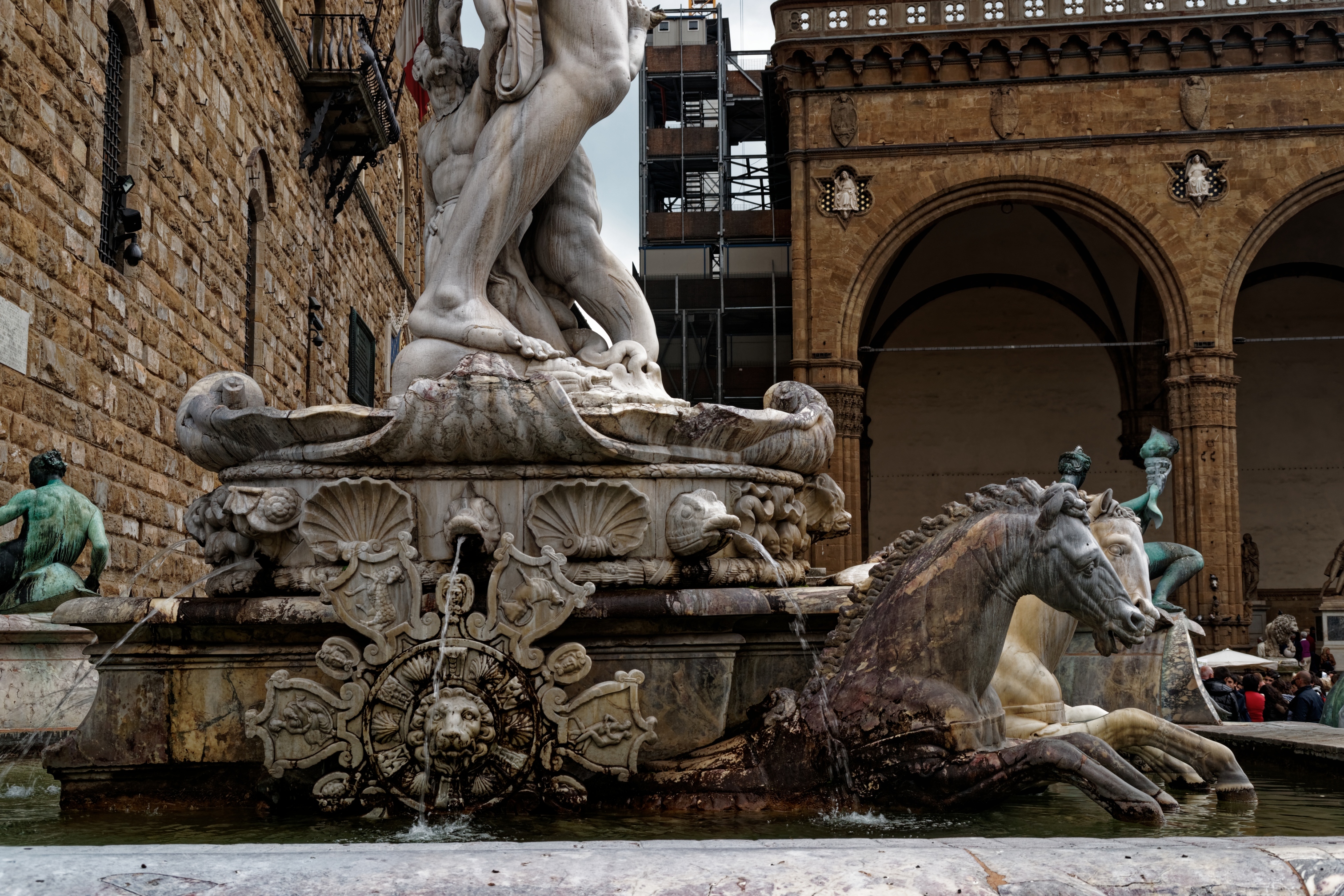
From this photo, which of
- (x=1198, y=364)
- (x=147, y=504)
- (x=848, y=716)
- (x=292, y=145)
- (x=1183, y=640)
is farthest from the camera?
(x=1198, y=364)

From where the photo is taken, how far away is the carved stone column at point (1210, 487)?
80.3 ft

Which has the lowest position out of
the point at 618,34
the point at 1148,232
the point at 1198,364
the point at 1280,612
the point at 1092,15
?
the point at 1280,612

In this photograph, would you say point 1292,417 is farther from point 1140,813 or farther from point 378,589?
point 378,589

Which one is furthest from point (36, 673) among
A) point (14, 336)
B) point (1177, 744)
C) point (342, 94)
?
point (342, 94)

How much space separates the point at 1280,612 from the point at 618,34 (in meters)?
30.0

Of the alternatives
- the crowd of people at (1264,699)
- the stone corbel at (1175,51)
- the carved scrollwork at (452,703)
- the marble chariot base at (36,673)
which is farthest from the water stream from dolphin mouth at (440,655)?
the stone corbel at (1175,51)

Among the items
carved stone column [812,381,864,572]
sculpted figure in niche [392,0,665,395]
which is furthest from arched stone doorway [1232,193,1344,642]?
sculpted figure in niche [392,0,665,395]

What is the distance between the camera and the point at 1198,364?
25.1 metres

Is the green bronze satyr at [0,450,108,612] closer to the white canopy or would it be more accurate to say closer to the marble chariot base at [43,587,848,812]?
the marble chariot base at [43,587,848,812]

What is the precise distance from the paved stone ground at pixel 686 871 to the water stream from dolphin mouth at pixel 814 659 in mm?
1323

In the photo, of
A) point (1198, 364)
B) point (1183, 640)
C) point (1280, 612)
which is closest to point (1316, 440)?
point (1280, 612)

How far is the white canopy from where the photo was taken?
16562 mm

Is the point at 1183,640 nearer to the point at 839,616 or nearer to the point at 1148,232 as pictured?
the point at 839,616

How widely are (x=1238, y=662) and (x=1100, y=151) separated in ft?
38.6
